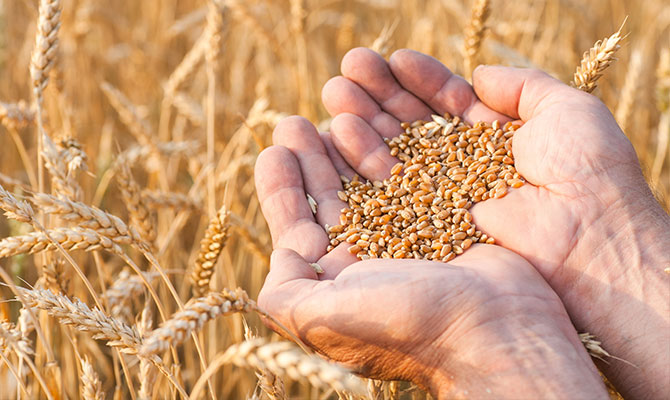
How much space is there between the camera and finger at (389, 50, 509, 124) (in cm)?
236

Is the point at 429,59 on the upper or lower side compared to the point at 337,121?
upper

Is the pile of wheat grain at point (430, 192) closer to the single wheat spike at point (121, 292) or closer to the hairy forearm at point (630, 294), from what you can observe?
the hairy forearm at point (630, 294)


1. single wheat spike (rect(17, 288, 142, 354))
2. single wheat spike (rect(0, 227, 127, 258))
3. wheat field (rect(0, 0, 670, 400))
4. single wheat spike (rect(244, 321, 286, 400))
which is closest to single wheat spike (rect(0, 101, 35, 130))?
wheat field (rect(0, 0, 670, 400))

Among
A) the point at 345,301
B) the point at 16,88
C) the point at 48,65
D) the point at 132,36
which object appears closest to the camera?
the point at 345,301

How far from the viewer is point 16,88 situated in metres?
4.11

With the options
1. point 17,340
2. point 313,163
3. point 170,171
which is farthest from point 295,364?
point 170,171

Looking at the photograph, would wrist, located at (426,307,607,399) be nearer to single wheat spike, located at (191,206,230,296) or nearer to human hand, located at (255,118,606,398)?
human hand, located at (255,118,606,398)

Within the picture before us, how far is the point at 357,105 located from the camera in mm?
2383

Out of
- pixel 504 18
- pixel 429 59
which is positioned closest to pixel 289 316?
pixel 429 59

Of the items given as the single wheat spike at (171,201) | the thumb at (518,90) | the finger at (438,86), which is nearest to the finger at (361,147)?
the finger at (438,86)

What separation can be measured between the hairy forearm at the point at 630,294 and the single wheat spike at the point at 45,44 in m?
1.79

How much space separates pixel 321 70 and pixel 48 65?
247cm

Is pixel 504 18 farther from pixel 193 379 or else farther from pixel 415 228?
pixel 193 379

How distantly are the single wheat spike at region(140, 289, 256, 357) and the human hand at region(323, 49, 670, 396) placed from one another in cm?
105
